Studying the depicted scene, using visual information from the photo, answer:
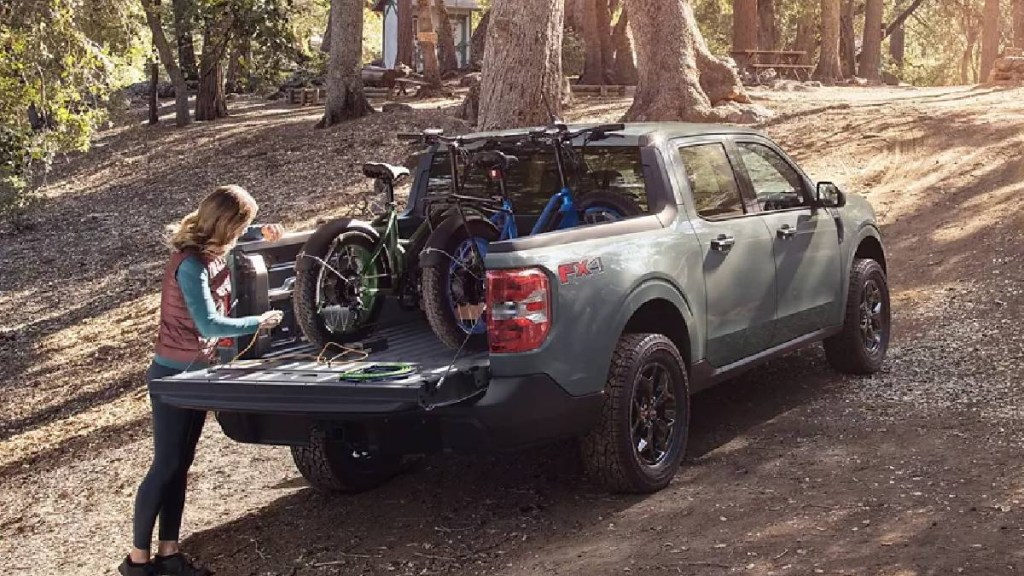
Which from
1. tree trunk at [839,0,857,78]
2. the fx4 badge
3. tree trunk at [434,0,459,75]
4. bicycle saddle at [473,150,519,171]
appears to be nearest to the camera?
the fx4 badge

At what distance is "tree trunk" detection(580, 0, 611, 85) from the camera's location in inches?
1265

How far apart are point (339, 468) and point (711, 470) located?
2.11 metres

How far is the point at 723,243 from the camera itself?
7523 mm

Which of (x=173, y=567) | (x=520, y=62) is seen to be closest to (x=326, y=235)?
(x=173, y=567)

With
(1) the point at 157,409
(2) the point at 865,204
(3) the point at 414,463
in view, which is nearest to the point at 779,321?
(2) the point at 865,204

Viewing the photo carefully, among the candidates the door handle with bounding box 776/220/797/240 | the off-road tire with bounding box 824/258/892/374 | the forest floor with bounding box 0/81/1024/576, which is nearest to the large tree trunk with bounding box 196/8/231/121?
the forest floor with bounding box 0/81/1024/576

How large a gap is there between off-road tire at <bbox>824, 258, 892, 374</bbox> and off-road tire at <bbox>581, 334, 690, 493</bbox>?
8.60 ft

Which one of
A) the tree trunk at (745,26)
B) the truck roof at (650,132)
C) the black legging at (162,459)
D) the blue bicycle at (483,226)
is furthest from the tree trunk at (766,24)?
the black legging at (162,459)

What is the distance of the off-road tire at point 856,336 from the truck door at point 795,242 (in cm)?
23

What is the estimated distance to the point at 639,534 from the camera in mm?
6363

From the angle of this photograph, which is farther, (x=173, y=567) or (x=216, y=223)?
(x=173, y=567)

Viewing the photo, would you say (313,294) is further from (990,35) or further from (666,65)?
(990,35)

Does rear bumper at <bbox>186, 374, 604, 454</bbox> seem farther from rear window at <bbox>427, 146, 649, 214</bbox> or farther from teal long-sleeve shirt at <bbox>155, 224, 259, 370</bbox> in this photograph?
rear window at <bbox>427, 146, 649, 214</bbox>

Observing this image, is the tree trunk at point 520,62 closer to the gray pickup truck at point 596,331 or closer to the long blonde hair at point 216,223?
the gray pickup truck at point 596,331
